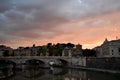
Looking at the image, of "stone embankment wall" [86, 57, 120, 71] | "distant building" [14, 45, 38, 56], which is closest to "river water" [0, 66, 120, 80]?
"stone embankment wall" [86, 57, 120, 71]

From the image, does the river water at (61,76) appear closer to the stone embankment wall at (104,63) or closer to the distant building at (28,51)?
the stone embankment wall at (104,63)

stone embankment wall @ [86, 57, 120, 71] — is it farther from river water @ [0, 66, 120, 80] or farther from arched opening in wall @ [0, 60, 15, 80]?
arched opening in wall @ [0, 60, 15, 80]

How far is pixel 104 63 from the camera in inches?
2734

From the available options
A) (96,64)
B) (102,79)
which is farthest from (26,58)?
(102,79)

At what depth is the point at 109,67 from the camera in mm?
65812

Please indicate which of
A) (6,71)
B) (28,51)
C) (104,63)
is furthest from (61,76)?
(28,51)

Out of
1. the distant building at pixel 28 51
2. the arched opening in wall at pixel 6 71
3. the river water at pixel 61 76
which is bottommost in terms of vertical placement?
the river water at pixel 61 76

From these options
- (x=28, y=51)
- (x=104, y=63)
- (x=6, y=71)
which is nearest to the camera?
(x=104, y=63)

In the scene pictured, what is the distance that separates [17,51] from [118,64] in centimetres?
14264

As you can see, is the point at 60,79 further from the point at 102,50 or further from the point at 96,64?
the point at 102,50

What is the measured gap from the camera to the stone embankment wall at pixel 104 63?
2454 inches

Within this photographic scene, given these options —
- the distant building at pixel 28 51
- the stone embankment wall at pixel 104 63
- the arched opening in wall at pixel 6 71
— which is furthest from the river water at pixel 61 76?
the distant building at pixel 28 51

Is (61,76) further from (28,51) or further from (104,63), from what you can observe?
(28,51)

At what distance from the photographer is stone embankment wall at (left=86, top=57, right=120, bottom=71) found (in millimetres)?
62338
